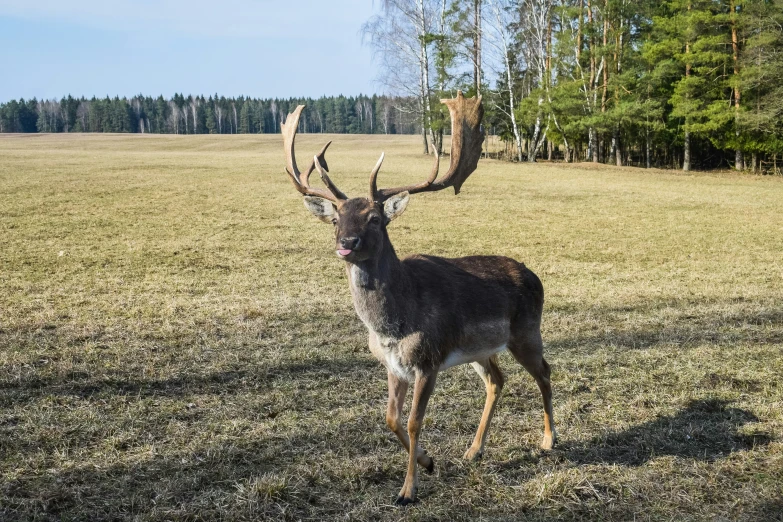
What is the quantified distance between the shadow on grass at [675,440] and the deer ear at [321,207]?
2.54 metres

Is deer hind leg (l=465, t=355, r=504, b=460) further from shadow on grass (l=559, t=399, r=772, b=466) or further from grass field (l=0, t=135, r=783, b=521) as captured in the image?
shadow on grass (l=559, t=399, r=772, b=466)

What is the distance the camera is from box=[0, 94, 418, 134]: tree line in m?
123

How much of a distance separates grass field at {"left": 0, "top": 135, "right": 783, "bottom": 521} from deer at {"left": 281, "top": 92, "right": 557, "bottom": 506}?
520mm

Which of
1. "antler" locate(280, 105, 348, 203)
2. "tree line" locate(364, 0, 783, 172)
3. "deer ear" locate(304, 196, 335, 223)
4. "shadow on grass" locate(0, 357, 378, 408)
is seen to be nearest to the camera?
"deer ear" locate(304, 196, 335, 223)

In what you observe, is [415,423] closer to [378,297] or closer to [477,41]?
[378,297]

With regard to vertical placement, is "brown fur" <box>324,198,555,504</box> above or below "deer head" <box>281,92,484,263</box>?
below

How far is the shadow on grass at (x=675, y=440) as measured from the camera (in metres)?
4.82

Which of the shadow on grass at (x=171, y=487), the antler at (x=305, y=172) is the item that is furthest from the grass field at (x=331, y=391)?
the antler at (x=305, y=172)

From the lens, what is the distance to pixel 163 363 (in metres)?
6.83

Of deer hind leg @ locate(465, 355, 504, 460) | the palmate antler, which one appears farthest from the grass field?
the palmate antler

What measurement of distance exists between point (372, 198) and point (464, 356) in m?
1.27

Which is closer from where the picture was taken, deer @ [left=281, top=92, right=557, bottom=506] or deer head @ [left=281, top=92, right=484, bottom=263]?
deer head @ [left=281, top=92, right=484, bottom=263]

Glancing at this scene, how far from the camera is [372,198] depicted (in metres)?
4.47

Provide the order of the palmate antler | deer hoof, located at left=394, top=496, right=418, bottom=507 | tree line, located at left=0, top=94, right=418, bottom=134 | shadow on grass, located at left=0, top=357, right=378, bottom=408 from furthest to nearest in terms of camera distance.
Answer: tree line, located at left=0, top=94, right=418, bottom=134 → shadow on grass, located at left=0, top=357, right=378, bottom=408 → the palmate antler → deer hoof, located at left=394, top=496, right=418, bottom=507
